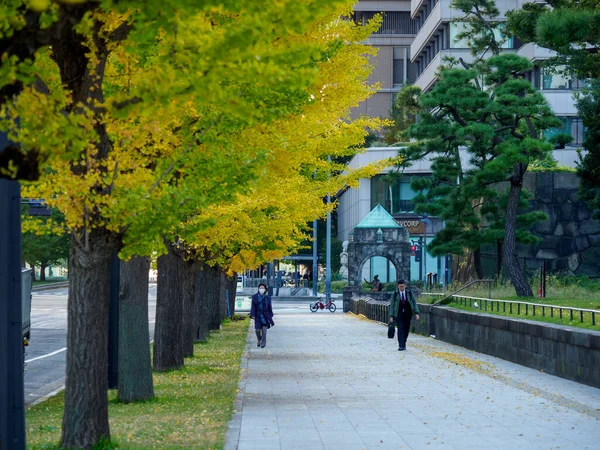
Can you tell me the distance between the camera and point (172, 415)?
1472 centimetres

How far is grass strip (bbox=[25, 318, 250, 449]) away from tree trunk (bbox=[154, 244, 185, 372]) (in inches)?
13.7

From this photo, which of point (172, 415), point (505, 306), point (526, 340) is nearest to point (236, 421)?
point (172, 415)

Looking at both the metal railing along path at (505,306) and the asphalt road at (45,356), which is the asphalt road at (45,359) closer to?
the asphalt road at (45,356)

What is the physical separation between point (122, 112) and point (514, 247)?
92.0 ft

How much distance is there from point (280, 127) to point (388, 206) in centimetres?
7336

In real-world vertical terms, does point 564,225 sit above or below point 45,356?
above

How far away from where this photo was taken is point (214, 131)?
1272cm

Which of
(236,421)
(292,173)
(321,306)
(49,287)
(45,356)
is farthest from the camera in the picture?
(49,287)

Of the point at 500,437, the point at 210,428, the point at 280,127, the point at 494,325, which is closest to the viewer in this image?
the point at 500,437

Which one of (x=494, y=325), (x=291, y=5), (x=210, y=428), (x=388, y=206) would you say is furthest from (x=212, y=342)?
(x=388, y=206)

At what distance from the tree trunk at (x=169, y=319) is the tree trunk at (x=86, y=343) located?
35.9 ft

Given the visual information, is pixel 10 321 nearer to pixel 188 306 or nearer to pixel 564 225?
pixel 188 306

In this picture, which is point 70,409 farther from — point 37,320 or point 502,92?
point 37,320

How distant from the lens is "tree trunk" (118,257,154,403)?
54.5 feet
